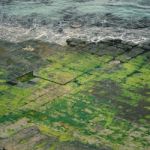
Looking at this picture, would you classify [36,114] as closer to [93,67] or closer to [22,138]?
[22,138]

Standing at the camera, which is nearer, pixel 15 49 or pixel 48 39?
pixel 15 49

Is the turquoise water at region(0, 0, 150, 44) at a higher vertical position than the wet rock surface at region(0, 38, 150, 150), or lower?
higher

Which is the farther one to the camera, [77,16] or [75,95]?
[77,16]

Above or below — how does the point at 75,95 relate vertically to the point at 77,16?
below

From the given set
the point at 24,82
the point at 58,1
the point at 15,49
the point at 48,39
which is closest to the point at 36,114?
the point at 24,82

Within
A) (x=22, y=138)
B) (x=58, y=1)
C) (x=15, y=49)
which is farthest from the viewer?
(x=58, y=1)

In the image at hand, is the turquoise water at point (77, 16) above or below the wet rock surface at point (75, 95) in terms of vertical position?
above

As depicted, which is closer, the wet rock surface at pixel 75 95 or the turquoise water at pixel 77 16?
the wet rock surface at pixel 75 95

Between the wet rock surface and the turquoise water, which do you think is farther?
the turquoise water
